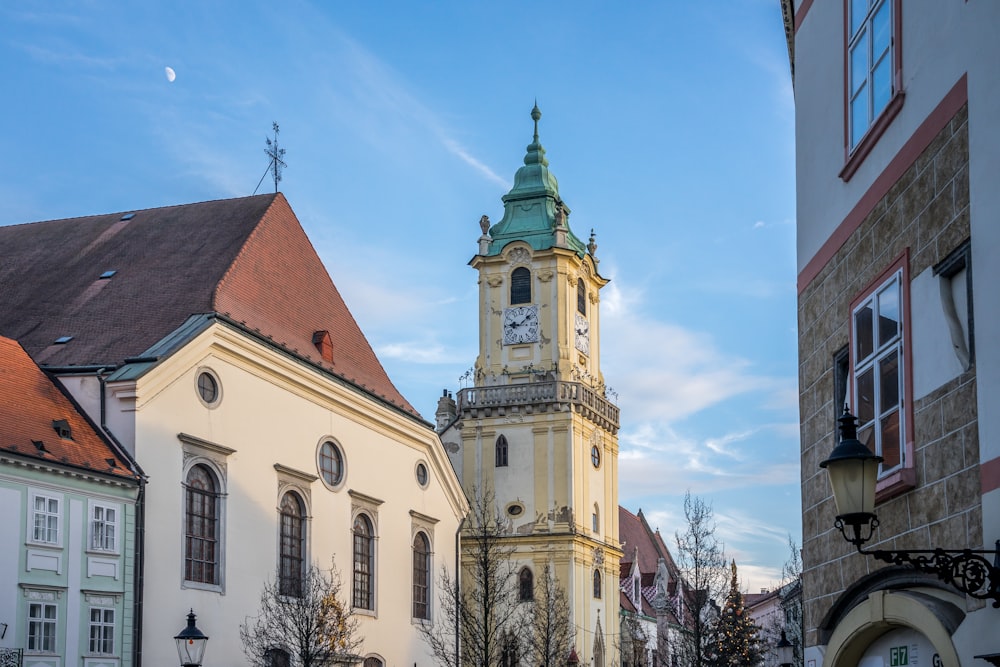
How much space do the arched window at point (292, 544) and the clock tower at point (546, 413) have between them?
24.8 metres

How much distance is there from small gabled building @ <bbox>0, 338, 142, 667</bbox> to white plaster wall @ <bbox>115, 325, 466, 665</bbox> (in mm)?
910

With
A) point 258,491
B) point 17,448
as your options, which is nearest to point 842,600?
point 17,448

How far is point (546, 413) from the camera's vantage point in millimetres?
59469

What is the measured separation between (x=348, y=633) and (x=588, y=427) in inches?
1145

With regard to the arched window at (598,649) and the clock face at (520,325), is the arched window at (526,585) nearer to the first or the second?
the arched window at (598,649)

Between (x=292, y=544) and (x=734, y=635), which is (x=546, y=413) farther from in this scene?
(x=292, y=544)

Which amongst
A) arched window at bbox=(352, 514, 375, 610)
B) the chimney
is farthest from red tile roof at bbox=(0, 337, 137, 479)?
arched window at bbox=(352, 514, 375, 610)

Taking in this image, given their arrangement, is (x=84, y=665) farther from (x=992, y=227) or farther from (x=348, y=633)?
(x=992, y=227)

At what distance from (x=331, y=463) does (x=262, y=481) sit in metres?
4.05

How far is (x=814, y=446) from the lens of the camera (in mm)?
11766

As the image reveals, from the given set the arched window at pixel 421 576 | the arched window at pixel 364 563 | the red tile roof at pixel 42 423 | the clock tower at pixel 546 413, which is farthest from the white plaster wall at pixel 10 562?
the clock tower at pixel 546 413

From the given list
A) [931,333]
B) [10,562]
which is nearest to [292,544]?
[10,562]

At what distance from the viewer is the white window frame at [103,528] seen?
25.7 m

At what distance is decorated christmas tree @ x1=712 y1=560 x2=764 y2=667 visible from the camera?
48.8 m
